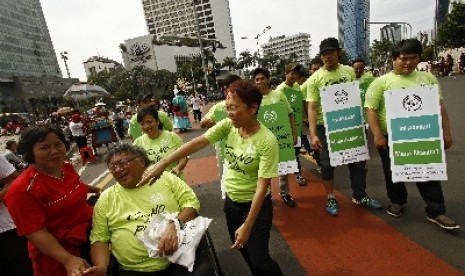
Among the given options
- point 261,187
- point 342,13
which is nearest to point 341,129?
point 261,187

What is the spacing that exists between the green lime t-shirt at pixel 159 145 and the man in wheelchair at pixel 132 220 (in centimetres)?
144

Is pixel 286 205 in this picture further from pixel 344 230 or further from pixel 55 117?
pixel 55 117

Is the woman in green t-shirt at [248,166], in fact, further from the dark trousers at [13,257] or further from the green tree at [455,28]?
the green tree at [455,28]

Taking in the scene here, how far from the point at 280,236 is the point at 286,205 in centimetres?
92

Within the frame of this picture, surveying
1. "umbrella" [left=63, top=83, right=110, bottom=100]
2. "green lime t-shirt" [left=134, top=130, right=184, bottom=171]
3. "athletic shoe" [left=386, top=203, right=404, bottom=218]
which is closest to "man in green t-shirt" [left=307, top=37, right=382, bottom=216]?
"athletic shoe" [left=386, top=203, right=404, bottom=218]

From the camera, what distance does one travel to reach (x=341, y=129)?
13.9 feet

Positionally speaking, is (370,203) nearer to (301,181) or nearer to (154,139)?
(301,181)

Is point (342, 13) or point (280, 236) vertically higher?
point (342, 13)

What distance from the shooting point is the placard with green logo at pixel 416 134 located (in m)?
3.51

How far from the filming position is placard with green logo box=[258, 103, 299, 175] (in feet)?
14.9

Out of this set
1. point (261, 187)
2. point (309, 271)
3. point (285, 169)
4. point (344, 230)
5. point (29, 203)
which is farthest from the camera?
point (285, 169)

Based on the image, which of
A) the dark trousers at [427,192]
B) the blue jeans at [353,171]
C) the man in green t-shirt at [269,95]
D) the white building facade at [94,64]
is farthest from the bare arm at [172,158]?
the white building facade at [94,64]

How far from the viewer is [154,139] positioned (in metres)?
4.15

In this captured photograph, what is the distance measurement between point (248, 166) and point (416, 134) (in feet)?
7.08
